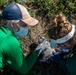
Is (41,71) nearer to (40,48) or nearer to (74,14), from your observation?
(40,48)

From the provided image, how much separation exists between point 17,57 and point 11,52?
123 mm

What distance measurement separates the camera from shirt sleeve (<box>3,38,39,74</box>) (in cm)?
348

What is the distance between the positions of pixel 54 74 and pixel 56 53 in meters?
0.30

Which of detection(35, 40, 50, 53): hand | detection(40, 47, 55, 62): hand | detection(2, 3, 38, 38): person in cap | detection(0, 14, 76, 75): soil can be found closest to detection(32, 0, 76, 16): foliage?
detection(0, 14, 76, 75): soil

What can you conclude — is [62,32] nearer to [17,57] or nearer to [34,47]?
[17,57]

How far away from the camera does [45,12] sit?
15.2 feet

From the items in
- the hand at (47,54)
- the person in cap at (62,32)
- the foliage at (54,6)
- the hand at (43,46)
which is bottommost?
the hand at (47,54)

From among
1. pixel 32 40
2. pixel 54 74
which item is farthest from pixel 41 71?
pixel 32 40

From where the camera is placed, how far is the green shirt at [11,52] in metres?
3.44

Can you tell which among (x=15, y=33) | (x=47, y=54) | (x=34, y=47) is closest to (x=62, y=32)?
(x=15, y=33)

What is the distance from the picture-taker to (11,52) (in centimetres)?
354

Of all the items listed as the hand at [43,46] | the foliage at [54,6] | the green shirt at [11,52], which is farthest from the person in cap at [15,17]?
the foliage at [54,6]

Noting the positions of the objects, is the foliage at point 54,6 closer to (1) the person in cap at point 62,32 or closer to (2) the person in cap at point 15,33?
(2) the person in cap at point 15,33

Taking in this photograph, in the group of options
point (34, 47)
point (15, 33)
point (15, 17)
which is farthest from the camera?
point (34, 47)
